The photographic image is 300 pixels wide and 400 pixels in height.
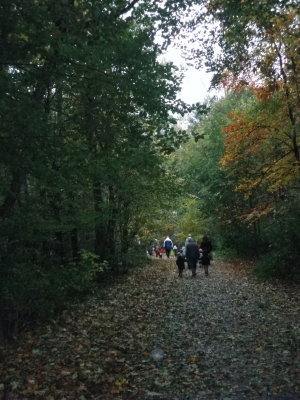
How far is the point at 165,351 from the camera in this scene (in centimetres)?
741

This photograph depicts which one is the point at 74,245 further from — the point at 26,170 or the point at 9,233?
the point at 26,170

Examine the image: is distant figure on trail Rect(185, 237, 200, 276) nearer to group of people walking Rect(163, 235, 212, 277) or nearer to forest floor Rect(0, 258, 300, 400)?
group of people walking Rect(163, 235, 212, 277)

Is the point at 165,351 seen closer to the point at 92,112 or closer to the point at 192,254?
the point at 92,112

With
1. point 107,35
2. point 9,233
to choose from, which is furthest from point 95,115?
point 9,233

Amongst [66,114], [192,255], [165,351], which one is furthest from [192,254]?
[66,114]

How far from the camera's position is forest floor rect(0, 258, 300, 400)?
571 centimetres

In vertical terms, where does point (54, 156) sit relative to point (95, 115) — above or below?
below

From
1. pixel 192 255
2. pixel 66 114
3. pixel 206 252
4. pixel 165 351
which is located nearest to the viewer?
pixel 165 351

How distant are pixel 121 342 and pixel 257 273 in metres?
9.63

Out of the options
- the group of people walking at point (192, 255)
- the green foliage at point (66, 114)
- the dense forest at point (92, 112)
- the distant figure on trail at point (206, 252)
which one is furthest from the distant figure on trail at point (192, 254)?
the green foliage at point (66, 114)

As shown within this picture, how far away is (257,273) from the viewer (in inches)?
647

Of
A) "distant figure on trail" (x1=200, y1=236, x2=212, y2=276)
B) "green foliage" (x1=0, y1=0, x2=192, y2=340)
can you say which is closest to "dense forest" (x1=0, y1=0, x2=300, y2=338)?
"green foliage" (x1=0, y1=0, x2=192, y2=340)

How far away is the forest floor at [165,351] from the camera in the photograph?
5.71m

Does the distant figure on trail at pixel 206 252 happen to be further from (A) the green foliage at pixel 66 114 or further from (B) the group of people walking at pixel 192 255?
(A) the green foliage at pixel 66 114
